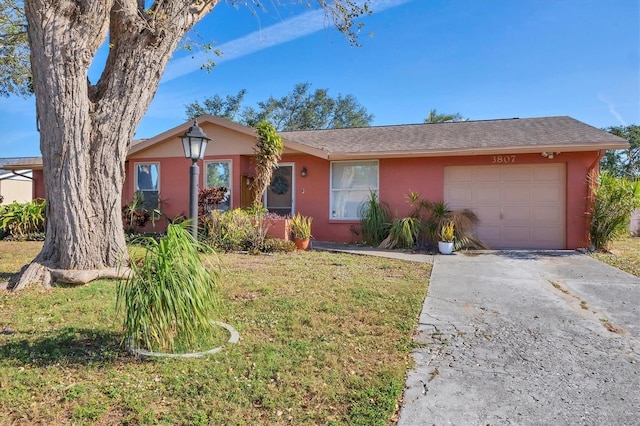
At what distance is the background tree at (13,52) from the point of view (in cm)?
832

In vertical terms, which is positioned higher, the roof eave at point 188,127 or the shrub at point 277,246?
the roof eave at point 188,127

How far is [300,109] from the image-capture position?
32.4 metres

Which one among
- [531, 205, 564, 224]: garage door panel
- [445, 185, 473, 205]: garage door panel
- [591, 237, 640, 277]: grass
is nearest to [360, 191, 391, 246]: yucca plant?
[445, 185, 473, 205]: garage door panel

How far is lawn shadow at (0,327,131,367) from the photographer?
302cm

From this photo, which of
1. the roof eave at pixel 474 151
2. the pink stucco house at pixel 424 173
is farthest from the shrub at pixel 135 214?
the roof eave at pixel 474 151

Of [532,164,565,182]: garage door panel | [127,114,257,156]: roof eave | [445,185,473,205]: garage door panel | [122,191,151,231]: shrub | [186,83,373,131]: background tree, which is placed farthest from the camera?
[186,83,373,131]: background tree

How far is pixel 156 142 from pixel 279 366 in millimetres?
10687

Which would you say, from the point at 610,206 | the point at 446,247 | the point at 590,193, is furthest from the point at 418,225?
the point at 610,206

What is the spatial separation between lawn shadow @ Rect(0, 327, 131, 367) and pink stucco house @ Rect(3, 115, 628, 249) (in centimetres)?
781

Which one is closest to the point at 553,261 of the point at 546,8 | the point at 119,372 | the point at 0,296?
the point at 546,8

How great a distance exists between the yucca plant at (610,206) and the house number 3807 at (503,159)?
1785 mm

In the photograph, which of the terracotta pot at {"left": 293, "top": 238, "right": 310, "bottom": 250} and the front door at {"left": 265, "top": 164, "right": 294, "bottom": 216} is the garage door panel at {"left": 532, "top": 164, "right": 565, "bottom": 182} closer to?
the terracotta pot at {"left": 293, "top": 238, "right": 310, "bottom": 250}

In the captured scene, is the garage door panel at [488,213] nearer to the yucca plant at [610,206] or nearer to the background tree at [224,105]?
the yucca plant at [610,206]

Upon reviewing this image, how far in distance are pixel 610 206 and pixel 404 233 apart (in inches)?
183
